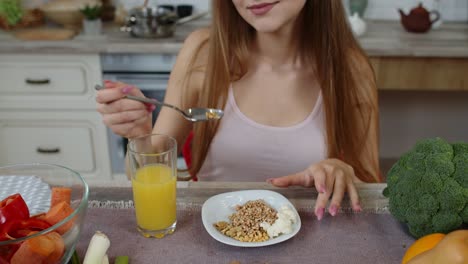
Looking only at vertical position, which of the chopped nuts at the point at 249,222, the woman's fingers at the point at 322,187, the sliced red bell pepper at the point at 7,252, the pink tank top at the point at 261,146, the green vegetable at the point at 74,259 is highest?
the sliced red bell pepper at the point at 7,252

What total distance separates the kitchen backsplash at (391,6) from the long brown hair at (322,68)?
130 centimetres

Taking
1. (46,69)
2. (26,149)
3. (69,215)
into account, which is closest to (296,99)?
(69,215)

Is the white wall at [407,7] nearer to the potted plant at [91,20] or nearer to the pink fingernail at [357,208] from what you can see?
the potted plant at [91,20]

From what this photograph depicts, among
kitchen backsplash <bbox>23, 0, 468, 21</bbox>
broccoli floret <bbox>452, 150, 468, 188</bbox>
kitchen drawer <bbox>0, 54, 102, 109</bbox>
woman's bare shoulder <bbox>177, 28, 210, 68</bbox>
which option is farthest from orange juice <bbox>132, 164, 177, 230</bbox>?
kitchen backsplash <bbox>23, 0, 468, 21</bbox>

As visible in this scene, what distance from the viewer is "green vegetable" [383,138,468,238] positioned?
0.76 meters

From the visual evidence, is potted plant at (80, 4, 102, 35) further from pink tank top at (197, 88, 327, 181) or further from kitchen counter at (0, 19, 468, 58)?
pink tank top at (197, 88, 327, 181)

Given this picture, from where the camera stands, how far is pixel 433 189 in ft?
2.52

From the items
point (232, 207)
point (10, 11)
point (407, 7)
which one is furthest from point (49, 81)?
point (407, 7)

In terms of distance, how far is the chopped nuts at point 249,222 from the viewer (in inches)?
32.4

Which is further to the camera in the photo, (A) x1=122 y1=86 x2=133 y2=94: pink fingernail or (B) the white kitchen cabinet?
(B) the white kitchen cabinet

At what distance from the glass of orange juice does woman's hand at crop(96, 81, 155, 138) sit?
0.56 ft

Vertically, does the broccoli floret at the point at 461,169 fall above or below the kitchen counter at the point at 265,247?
above

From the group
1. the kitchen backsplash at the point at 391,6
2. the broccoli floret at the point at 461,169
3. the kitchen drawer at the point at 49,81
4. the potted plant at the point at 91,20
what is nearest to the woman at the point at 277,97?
the broccoli floret at the point at 461,169

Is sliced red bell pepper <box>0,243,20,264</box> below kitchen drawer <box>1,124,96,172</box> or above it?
above
